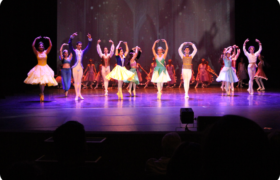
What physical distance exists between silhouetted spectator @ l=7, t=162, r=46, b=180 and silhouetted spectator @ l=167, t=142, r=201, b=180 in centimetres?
53

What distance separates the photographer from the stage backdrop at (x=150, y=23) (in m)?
16.1

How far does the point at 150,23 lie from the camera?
16.4 metres

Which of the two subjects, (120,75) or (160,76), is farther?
(160,76)

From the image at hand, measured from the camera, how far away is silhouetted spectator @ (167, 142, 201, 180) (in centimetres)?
110

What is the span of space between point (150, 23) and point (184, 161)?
52.1 ft

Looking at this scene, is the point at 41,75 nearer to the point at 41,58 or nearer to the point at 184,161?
the point at 41,58

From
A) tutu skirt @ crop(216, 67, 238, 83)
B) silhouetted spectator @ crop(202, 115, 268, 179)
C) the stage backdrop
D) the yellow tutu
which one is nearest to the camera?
silhouetted spectator @ crop(202, 115, 268, 179)

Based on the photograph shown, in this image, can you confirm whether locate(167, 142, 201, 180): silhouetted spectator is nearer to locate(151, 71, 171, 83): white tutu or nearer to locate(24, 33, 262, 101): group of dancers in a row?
locate(24, 33, 262, 101): group of dancers in a row

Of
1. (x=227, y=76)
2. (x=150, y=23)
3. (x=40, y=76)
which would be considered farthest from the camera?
(x=150, y=23)

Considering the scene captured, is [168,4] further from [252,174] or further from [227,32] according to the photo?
[252,174]

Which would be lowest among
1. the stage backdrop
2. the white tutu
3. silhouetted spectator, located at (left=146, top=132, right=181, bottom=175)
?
silhouetted spectator, located at (left=146, top=132, right=181, bottom=175)

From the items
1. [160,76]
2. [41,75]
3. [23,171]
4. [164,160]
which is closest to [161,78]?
[160,76]

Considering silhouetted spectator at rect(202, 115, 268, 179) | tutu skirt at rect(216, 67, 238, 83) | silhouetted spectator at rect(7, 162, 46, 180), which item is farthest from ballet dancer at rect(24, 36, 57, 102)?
silhouetted spectator at rect(202, 115, 268, 179)

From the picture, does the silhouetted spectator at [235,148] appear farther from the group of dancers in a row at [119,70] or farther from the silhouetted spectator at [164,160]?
the group of dancers in a row at [119,70]
